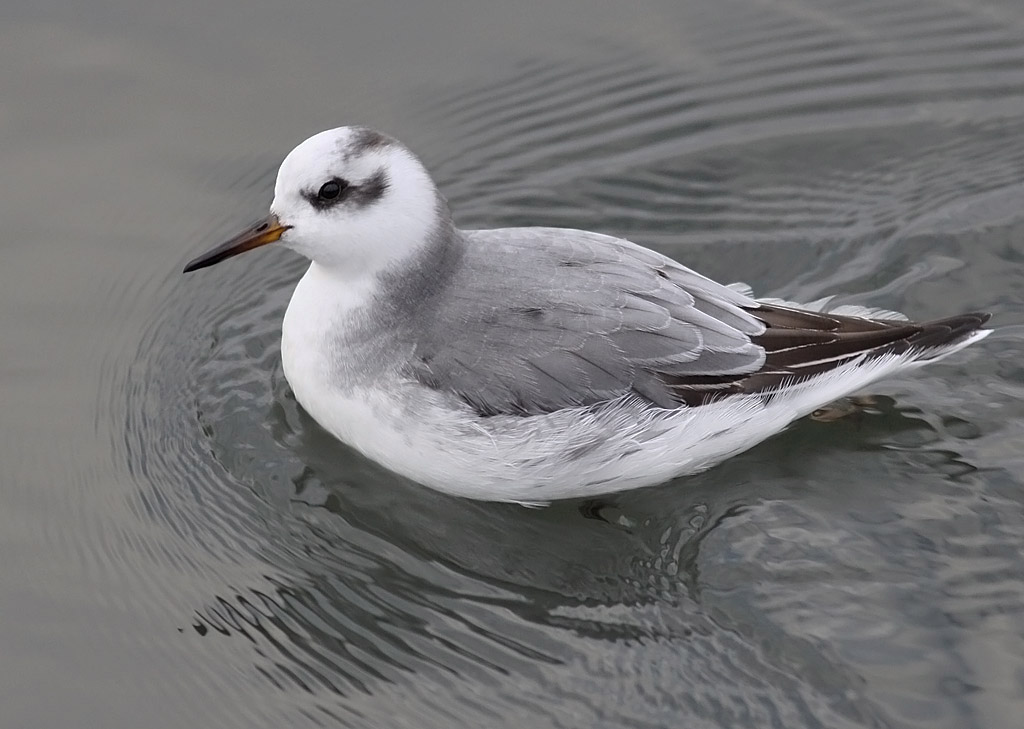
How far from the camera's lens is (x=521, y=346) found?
20.2 feet

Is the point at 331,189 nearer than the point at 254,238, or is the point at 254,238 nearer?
the point at 331,189

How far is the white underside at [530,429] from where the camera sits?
615 centimetres

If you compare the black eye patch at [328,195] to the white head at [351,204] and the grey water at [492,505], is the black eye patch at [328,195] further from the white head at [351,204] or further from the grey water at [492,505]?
the grey water at [492,505]

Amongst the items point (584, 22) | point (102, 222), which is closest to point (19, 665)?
point (102, 222)

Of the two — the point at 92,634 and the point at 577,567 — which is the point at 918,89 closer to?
the point at 577,567

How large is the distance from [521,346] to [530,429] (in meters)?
0.37

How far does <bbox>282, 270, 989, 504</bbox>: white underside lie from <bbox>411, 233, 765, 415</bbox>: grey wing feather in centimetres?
9

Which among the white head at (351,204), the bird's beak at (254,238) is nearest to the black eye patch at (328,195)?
the white head at (351,204)

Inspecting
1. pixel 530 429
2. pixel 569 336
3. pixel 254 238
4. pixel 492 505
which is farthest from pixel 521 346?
pixel 254 238

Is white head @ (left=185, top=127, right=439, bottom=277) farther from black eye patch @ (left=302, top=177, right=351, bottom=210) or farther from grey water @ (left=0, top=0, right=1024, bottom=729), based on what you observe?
grey water @ (left=0, top=0, right=1024, bottom=729)

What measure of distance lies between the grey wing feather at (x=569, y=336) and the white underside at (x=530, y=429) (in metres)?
0.09

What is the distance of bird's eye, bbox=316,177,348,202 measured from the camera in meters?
6.13

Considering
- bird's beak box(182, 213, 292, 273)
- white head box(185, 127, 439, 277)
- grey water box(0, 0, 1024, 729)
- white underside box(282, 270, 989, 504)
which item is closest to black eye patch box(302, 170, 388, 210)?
white head box(185, 127, 439, 277)

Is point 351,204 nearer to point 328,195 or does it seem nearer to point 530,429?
point 328,195
